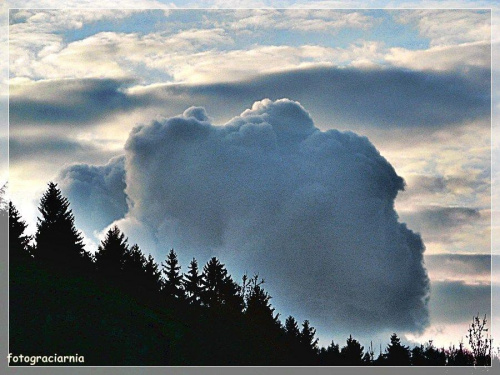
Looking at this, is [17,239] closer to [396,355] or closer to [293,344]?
[293,344]

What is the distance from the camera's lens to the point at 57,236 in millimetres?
87938

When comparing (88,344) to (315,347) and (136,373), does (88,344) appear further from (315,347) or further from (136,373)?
(315,347)

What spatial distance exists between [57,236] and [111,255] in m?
7.04

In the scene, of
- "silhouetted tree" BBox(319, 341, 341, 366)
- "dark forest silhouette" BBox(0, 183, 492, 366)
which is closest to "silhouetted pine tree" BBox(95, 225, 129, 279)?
"dark forest silhouette" BBox(0, 183, 492, 366)

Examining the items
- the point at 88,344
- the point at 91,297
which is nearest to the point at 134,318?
the point at 91,297

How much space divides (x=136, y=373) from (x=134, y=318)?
16224 mm

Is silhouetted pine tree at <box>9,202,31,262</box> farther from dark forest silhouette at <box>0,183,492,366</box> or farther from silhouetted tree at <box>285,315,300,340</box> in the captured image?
silhouetted tree at <box>285,315,300,340</box>

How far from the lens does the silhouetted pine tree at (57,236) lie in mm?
86875

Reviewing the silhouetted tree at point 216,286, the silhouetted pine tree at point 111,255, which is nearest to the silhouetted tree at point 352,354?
the silhouetted tree at point 216,286

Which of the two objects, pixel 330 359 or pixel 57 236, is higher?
Answer: pixel 57 236

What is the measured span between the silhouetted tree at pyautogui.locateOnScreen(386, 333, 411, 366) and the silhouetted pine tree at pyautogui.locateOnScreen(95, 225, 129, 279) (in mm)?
37708

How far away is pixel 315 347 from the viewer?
4277 inches

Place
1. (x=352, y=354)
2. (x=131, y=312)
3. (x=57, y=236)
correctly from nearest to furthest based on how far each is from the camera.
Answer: (x=131, y=312) < (x=57, y=236) < (x=352, y=354)

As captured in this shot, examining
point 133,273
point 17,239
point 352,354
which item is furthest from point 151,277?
point 352,354
